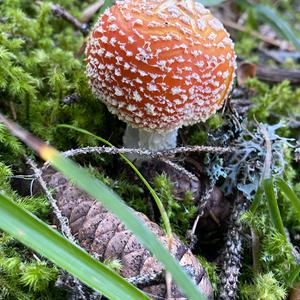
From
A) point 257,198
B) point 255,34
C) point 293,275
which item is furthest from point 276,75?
point 293,275

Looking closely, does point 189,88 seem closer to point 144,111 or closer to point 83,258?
point 144,111

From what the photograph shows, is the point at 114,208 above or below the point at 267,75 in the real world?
above

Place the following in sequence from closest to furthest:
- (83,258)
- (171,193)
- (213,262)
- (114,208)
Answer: (114,208)
(83,258)
(213,262)
(171,193)

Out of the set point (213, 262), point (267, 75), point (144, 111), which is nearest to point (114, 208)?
point (144, 111)

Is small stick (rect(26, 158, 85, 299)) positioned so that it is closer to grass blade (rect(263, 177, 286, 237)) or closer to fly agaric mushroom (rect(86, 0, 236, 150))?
fly agaric mushroom (rect(86, 0, 236, 150))

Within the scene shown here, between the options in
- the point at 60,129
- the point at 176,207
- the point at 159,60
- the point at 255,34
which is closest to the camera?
the point at 159,60

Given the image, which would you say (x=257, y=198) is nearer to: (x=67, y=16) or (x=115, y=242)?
(x=115, y=242)
